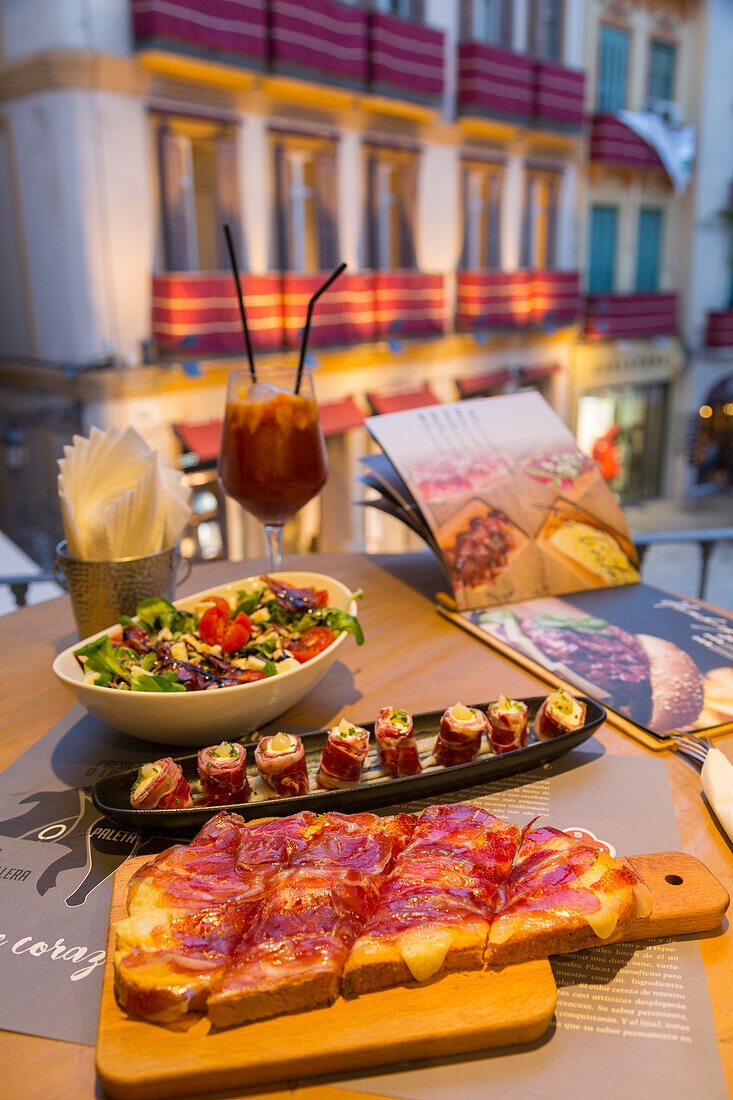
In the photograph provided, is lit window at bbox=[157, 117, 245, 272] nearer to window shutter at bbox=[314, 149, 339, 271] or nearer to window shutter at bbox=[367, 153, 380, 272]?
window shutter at bbox=[314, 149, 339, 271]

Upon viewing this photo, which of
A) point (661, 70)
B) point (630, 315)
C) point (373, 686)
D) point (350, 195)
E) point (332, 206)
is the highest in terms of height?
point (661, 70)

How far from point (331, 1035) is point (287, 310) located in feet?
24.5

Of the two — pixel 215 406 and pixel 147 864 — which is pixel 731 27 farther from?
pixel 147 864

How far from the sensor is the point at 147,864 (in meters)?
0.79

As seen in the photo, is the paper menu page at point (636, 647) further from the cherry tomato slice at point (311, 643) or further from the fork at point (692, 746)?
the cherry tomato slice at point (311, 643)

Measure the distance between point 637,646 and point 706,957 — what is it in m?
0.66

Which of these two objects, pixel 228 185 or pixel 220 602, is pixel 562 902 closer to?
pixel 220 602

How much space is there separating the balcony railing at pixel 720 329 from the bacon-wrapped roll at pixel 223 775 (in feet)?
43.4

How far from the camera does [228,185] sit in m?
7.22

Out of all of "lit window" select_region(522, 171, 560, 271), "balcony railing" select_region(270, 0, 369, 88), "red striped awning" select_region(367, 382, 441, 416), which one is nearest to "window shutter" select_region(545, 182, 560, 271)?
"lit window" select_region(522, 171, 560, 271)

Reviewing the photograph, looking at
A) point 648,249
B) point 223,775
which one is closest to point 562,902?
point 223,775

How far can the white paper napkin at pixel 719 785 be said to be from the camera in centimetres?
91

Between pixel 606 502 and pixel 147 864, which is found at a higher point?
pixel 606 502

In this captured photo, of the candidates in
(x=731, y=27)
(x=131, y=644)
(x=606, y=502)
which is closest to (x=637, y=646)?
(x=606, y=502)
